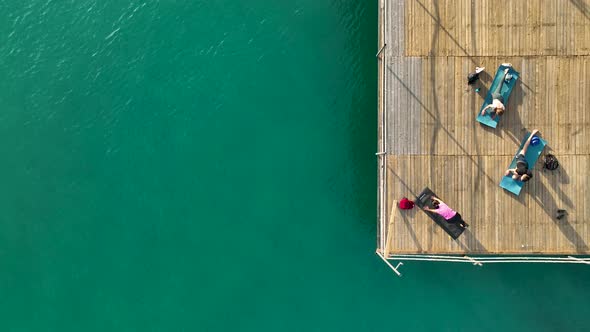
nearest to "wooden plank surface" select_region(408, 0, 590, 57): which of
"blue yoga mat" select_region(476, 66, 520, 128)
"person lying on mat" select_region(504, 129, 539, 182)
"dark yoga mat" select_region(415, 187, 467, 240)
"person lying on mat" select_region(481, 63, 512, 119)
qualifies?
"blue yoga mat" select_region(476, 66, 520, 128)

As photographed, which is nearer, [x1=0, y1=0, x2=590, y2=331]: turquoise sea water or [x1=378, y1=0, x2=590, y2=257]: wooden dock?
[x1=378, y1=0, x2=590, y2=257]: wooden dock

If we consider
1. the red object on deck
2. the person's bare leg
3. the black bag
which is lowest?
the black bag

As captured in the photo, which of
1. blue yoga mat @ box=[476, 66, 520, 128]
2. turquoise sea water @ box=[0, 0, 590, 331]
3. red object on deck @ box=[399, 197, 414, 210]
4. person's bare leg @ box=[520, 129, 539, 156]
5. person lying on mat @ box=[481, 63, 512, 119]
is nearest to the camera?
person lying on mat @ box=[481, 63, 512, 119]

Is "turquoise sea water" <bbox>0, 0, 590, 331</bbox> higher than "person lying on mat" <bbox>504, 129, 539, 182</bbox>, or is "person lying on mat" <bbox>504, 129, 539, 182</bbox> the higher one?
"turquoise sea water" <bbox>0, 0, 590, 331</bbox>

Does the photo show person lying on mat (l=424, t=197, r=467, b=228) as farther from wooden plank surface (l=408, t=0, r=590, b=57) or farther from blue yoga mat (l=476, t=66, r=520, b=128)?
wooden plank surface (l=408, t=0, r=590, b=57)

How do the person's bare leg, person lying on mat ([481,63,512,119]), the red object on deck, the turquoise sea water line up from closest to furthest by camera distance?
person lying on mat ([481,63,512,119]) → the person's bare leg → the red object on deck → the turquoise sea water

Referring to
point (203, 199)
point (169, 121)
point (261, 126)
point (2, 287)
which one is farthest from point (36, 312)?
point (261, 126)

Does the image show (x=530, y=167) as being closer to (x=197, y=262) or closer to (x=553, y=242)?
(x=553, y=242)
